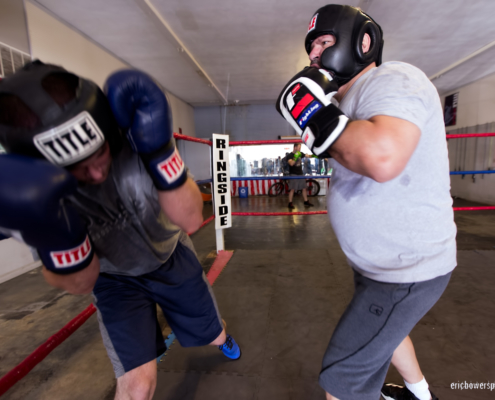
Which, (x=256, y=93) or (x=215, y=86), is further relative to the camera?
(x=256, y=93)

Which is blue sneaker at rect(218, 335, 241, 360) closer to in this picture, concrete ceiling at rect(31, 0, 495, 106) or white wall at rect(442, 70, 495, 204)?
concrete ceiling at rect(31, 0, 495, 106)

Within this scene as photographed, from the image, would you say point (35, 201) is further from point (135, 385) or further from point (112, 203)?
point (135, 385)

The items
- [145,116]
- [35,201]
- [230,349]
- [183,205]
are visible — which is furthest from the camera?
[230,349]

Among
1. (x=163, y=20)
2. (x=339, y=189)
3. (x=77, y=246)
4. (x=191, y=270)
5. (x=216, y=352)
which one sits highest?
(x=163, y=20)

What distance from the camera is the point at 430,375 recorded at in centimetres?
120

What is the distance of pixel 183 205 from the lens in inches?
29.4

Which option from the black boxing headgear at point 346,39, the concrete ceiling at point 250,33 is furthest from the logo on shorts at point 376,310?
the concrete ceiling at point 250,33

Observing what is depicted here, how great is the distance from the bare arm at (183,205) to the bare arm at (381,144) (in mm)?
423

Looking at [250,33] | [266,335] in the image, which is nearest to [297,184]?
[250,33]

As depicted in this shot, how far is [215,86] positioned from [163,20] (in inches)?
126

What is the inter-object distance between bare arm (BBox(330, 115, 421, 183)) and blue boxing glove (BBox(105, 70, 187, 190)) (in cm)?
42

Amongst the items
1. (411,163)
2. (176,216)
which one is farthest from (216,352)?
(411,163)

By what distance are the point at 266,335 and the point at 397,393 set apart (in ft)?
2.16

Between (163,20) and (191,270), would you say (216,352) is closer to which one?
(191,270)
